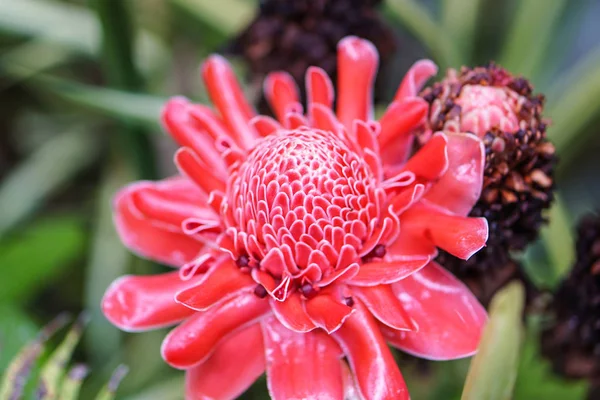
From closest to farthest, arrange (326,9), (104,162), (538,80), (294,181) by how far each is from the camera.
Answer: (294,181), (326,9), (538,80), (104,162)

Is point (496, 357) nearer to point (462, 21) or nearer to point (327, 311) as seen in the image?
point (327, 311)

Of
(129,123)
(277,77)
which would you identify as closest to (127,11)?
(129,123)

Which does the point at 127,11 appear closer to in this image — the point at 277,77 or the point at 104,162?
the point at 277,77

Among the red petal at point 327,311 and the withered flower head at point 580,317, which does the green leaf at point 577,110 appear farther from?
the red petal at point 327,311

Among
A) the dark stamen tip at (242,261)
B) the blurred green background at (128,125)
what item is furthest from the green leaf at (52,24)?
the dark stamen tip at (242,261)

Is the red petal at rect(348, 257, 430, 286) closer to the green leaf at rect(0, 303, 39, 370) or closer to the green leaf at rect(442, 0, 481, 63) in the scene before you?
the green leaf at rect(0, 303, 39, 370)

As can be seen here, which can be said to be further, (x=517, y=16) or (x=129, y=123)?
(x=517, y=16)

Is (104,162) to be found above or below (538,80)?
below
